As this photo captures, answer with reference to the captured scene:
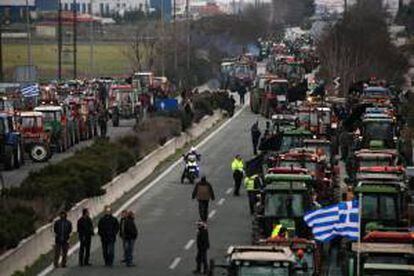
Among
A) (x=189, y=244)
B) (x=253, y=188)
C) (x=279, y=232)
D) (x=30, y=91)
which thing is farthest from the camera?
(x=30, y=91)

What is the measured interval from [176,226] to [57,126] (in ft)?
71.1

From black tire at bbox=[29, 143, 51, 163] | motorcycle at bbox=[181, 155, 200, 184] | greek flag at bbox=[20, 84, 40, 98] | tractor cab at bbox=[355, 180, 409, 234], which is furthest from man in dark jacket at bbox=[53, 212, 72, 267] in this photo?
greek flag at bbox=[20, 84, 40, 98]

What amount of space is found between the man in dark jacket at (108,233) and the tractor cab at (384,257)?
6.94m

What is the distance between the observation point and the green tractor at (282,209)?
27531mm

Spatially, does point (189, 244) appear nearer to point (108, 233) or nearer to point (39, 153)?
point (108, 233)

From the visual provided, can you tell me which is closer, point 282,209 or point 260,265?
point 260,265

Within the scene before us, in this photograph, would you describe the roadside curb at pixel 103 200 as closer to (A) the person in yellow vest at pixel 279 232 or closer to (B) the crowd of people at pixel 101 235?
(B) the crowd of people at pixel 101 235

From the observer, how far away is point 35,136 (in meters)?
52.5

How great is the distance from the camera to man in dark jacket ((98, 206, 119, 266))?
28.3m

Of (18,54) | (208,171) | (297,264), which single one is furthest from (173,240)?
(18,54)

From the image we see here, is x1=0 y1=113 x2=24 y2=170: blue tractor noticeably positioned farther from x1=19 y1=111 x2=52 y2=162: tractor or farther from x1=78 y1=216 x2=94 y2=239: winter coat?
x1=78 y1=216 x2=94 y2=239: winter coat

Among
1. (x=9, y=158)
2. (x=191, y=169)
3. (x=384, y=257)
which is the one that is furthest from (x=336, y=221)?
(x=9, y=158)

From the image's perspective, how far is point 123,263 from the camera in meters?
29.0

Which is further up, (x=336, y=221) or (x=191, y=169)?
(x=336, y=221)
